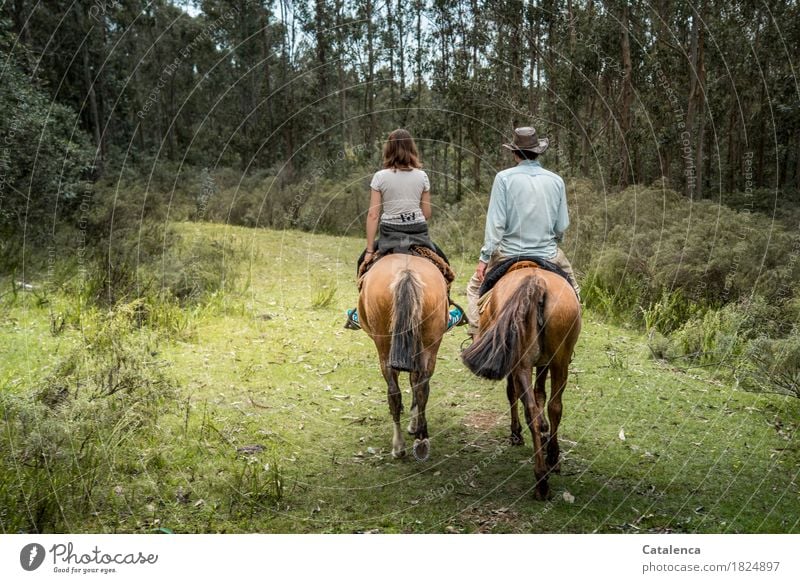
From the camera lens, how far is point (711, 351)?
8.52 metres

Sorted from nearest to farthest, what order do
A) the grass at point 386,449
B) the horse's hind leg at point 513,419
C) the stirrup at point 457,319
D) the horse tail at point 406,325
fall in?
the grass at point 386,449 < the horse tail at point 406,325 < the horse's hind leg at point 513,419 < the stirrup at point 457,319

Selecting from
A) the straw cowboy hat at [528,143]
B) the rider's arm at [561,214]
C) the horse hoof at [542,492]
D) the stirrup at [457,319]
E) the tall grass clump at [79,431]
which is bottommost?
the horse hoof at [542,492]

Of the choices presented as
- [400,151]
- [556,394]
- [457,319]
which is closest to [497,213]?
[400,151]

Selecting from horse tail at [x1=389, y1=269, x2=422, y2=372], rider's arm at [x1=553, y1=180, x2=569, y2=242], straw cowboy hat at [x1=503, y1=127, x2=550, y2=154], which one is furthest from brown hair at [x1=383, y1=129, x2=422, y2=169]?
rider's arm at [x1=553, y1=180, x2=569, y2=242]

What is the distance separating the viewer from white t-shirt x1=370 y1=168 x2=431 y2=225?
6500mm

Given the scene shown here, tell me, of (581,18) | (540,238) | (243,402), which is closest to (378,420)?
(243,402)

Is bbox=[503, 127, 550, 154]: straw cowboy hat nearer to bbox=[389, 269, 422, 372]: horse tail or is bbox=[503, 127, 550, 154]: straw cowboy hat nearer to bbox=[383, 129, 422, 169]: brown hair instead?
bbox=[383, 129, 422, 169]: brown hair

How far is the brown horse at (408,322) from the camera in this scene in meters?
5.67

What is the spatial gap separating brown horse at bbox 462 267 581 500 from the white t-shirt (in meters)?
1.56

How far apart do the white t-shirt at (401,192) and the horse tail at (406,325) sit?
1060 millimetres

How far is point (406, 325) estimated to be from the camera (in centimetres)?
564

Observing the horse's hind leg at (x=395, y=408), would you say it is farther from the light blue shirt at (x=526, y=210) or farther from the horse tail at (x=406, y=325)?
the light blue shirt at (x=526, y=210)

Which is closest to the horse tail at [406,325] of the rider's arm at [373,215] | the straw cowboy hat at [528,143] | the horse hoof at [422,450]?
the horse hoof at [422,450]

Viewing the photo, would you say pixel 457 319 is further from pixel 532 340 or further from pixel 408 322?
pixel 532 340
